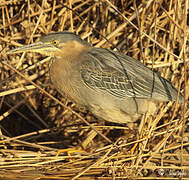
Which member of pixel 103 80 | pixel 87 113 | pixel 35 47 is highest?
pixel 35 47

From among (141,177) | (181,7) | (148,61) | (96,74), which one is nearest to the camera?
(141,177)

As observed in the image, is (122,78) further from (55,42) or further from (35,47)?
(35,47)

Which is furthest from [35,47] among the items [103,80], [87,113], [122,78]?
[87,113]

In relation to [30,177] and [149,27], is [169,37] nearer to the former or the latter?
[149,27]

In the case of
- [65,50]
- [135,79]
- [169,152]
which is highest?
[65,50]

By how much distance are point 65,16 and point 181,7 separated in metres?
1.09

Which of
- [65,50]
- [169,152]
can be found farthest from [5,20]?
[169,152]

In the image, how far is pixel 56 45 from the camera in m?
2.65

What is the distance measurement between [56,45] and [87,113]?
1.06 m

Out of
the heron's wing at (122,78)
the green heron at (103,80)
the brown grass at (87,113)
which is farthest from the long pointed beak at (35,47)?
the heron's wing at (122,78)

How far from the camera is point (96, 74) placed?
102 inches

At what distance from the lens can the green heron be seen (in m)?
2.58

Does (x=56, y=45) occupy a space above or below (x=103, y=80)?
above

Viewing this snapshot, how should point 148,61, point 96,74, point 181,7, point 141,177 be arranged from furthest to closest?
1. point 148,61
2. point 181,7
3. point 96,74
4. point 141,177
